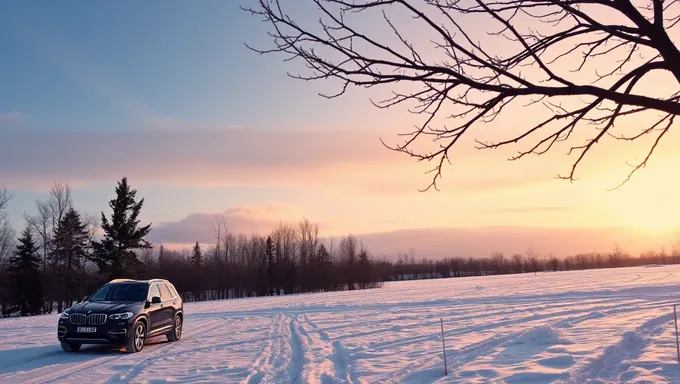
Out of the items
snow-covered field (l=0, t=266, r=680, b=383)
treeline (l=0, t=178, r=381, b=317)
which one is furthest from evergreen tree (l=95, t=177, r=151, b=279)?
snow-covered field (l=0, t=266, r=680, b=383)

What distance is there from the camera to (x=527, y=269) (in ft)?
522

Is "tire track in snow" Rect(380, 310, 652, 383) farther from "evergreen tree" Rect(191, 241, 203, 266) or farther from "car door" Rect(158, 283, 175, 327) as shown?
"evergreen tree" Rect(191, 241, 203, 266)

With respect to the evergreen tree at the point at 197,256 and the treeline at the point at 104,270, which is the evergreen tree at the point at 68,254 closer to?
the treeline at the point at 104,270

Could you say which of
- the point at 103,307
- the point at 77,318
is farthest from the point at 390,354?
the point at 77,318

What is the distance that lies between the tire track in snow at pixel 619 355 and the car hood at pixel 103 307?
10.3 m

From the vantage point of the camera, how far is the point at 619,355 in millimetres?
10922

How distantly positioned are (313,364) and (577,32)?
27.4ft

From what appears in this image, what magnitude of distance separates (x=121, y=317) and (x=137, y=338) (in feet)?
2.24

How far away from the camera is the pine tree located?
58.7m

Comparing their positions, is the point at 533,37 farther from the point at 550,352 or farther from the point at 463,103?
the point at 550,352

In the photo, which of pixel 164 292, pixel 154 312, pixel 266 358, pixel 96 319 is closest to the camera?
pixel 266 358

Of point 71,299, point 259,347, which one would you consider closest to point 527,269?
point 71,299

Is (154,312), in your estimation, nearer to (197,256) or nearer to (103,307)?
(103,307)

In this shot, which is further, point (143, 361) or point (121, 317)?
point (121, 317)
